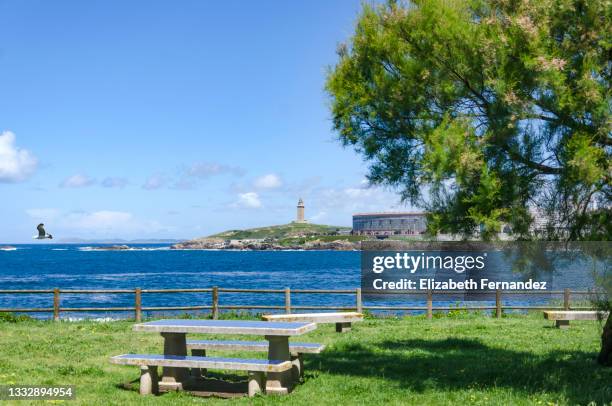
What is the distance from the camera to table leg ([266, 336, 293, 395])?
9.59 metres

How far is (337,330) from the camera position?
56.3 feet

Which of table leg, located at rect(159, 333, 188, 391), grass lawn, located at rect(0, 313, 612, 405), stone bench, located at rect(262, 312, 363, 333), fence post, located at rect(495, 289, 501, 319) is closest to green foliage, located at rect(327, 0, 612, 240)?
grass lawn, located at rect(0, 313, 612, 405)

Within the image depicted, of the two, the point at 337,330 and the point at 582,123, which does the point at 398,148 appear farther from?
the point at 337,330

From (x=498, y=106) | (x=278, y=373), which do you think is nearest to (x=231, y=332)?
(x=278, y=373)

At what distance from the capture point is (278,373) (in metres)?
9.63

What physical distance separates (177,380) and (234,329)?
1481 millimetres

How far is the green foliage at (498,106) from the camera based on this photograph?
895 centimetres

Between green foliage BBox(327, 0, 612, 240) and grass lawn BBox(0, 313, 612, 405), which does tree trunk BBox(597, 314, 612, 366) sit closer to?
grass lawn BBox(0, 313, 612, 405)

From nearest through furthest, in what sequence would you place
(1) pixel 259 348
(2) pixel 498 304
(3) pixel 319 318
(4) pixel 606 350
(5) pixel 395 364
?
(1) pixel 259 348 → (4) pixel 606 350 → (5) pixel 395 364 → (3) pixel 319 318 → (2) pixel 498 304

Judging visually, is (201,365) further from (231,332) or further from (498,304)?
(498,304)

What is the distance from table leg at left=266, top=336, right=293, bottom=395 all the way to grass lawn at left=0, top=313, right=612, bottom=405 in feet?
→ 0.60

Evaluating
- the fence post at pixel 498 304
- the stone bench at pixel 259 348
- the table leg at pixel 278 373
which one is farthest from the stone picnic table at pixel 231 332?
the fence post at pixel 498 304

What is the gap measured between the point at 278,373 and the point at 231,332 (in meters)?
0.94

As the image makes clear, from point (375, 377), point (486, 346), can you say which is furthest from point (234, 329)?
point (486, 346)
